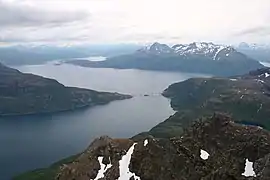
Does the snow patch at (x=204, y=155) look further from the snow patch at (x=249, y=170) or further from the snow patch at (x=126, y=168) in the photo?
the snow patch at (x=126, y=168)

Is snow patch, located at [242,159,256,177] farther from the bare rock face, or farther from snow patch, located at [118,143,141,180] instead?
snow patch, located at [118,143,141,180]

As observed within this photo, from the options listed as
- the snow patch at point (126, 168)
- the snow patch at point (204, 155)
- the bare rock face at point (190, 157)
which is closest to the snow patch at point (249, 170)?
the bare rock face at point (190, 157)

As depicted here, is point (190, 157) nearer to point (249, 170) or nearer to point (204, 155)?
point (204, 155)

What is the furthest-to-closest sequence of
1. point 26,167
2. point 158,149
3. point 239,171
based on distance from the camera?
point 26,167 < point 158,149 < point 239,171

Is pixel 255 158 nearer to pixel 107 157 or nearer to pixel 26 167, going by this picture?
pixel 107 157

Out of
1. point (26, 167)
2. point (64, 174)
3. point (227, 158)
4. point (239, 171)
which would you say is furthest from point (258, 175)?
point (26, 167)

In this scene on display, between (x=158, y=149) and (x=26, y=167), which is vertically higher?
(x=158, y=149)

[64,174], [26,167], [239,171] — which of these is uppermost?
[239,171]

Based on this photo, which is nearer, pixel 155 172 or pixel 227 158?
pixel 227 158
